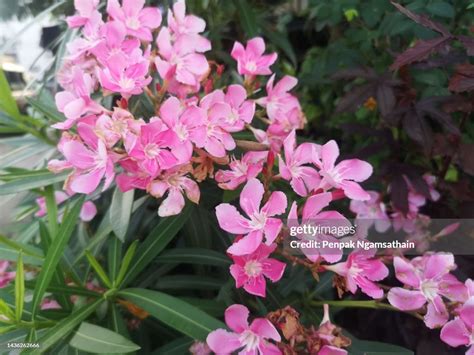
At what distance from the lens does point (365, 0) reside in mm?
1278

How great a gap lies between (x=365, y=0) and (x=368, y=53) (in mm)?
159

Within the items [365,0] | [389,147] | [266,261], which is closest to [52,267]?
[266,261]

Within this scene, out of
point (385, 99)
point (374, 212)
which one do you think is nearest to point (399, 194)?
point (374, 212)

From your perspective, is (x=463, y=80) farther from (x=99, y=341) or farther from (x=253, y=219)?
(x=99, y=341)

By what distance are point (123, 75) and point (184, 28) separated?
21cm

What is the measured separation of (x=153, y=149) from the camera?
0.65 m

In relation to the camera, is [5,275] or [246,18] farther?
[246,18]

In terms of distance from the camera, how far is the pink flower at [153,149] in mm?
645

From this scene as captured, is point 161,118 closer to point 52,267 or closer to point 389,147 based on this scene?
point 52,267

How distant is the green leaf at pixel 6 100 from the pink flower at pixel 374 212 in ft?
2.49

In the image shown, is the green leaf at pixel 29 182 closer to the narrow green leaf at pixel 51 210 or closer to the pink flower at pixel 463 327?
the narrow green leaf at pixel 51 210

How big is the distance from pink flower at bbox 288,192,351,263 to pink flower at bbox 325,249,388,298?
0.09ft

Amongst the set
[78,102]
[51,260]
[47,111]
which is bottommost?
[51,260]

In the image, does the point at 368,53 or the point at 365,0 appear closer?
the point at 365,0
